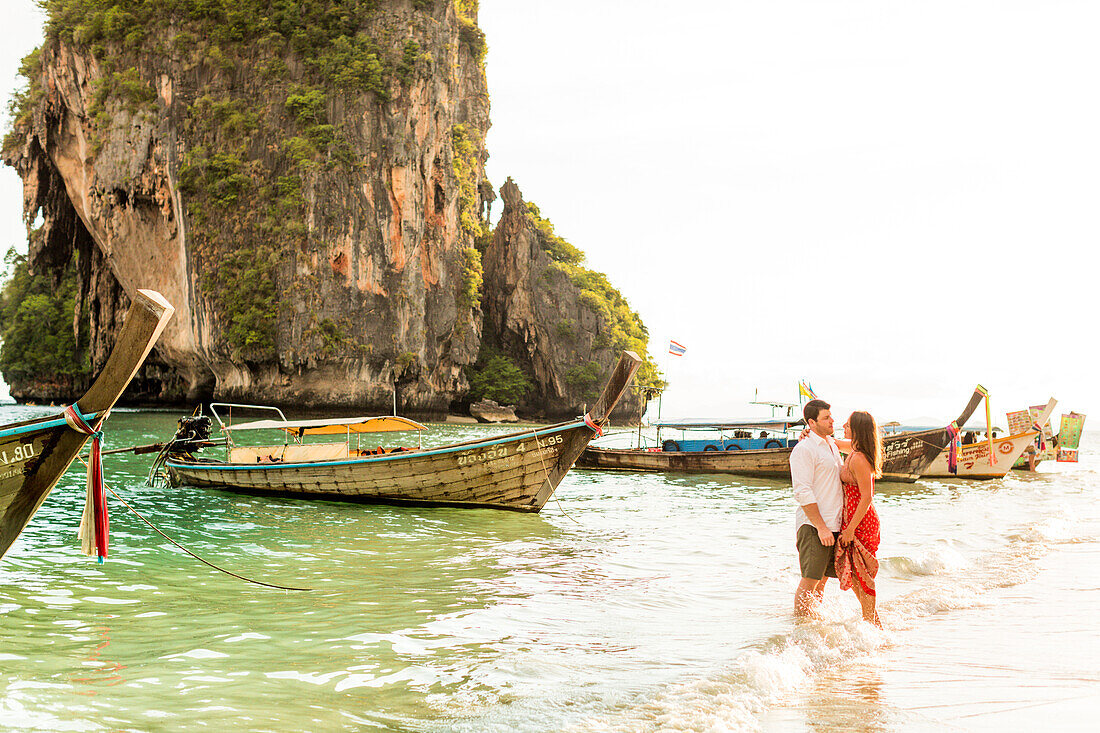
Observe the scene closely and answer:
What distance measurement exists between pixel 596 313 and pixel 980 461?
3903 centimetres

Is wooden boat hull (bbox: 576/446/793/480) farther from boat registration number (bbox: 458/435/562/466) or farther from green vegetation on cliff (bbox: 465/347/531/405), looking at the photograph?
green vegetation on cliff (bbox: 465/347/531/405)

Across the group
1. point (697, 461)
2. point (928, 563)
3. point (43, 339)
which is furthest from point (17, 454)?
point (43, 339)

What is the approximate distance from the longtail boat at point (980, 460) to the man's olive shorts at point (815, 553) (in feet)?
57.9

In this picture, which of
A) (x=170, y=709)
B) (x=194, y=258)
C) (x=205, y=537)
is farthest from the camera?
(x=194, y=258)

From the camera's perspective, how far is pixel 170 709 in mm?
3752

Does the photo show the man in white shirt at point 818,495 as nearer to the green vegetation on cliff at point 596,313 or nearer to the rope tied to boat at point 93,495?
the rope tied to boat at point 93,495

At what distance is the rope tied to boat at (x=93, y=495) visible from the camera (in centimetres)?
460

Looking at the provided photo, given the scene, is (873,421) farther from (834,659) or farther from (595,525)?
(595,525)

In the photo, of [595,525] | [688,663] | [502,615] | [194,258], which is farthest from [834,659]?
[194,258]

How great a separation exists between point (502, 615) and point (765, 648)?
1.92m

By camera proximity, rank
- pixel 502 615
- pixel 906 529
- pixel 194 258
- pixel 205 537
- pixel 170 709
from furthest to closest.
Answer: pixel 194 258 → pixel 906 529 → pixel 205 537 → pixel 502 615 → pixel 170 709

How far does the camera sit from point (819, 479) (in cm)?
482

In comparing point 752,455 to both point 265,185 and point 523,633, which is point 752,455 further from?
point 265,185

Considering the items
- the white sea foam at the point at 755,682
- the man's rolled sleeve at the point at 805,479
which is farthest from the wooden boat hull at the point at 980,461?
the man's rolled sleeve at the point at 805,479
